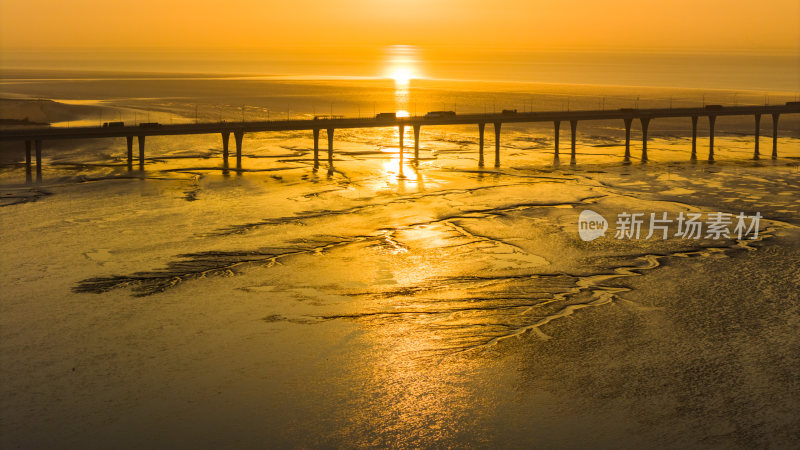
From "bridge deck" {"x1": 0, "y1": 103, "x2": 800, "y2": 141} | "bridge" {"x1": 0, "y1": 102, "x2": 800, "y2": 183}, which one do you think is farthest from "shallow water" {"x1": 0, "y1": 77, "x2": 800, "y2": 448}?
"bridge deck" {"x1": 0, "y1": 103, "x2": 800, "y2": 141}

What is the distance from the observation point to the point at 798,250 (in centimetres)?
4497

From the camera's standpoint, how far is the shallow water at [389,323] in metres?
24.9

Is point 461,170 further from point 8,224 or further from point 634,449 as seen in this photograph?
point 634,449

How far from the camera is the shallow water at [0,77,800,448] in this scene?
24859mm

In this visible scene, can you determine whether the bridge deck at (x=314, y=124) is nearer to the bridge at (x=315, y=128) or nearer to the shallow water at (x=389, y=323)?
the bridge at (x=315, y=128)

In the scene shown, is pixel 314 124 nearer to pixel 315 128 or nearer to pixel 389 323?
pixel 315 128

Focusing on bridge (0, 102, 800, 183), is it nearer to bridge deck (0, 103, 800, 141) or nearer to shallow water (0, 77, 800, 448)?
bridge deck (0, 103, 800, 141)

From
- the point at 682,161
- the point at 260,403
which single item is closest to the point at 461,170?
the point at 682,161

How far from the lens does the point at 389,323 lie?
32.9m

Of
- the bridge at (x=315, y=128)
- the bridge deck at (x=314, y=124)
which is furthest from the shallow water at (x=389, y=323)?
the bridge deck at (x=314, y=124)

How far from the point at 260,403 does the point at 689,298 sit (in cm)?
2201

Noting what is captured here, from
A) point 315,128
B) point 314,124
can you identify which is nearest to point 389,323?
point 314,124

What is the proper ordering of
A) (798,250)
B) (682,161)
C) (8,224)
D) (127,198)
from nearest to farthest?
(798,250)
(8,224)
(127,198)
(682,161)

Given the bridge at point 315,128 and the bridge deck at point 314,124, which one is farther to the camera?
the bridge deck at point 314,124
